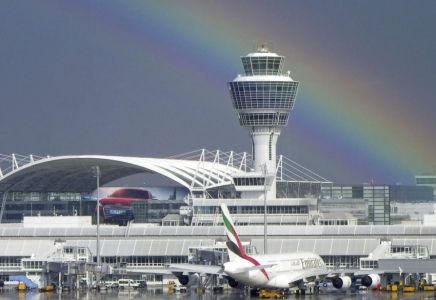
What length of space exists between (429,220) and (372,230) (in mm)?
15741

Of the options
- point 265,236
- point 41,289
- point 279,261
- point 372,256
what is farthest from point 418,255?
point 41,289

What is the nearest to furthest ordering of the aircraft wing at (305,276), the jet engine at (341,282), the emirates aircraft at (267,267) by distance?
the emirates aircraft at (267,267) → the aircraft wing at (305,276) → the jet engine at (341,282)

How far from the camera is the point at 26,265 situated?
17212 cm

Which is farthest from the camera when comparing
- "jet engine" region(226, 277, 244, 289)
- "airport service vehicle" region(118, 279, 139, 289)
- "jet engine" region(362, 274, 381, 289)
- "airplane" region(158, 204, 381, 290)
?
"airport service vehicle" region(118, 279, 139, 289)

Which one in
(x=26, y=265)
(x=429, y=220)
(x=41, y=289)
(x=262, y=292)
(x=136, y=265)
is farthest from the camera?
(x=429, y=220)

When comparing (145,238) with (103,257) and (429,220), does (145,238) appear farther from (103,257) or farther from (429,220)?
(429,220)

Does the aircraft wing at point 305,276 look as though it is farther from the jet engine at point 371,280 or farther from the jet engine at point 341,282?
the jet engine at point 371,280

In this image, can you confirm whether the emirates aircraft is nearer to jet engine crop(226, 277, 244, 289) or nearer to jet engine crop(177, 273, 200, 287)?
jet engine crop(226, 277, 244, 289)

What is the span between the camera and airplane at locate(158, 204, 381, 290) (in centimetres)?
13800

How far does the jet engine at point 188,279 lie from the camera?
151m

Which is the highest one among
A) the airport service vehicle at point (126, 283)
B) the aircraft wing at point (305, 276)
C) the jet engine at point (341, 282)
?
the aircraft wing at point (305, 276)

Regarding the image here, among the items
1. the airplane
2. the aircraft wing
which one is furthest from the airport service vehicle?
the aircraft wing

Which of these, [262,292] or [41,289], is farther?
[41,289]

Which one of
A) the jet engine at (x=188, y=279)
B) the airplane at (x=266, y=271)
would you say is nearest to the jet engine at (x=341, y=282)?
the airplane at (x=266, y=271)
